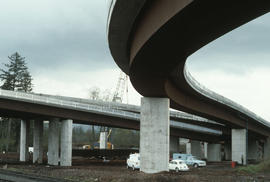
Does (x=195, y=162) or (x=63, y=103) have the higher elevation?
(x=63, y=103)

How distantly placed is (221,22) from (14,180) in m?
17.4

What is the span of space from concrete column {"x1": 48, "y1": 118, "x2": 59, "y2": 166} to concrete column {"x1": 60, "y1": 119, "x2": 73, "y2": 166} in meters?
2.20

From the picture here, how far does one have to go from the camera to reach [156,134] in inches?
1400

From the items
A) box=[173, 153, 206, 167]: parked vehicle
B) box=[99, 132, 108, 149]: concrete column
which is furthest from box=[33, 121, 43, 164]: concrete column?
box=[99, 132, 108, 149]: concrete column

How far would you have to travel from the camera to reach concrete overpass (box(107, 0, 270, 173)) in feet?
45.5

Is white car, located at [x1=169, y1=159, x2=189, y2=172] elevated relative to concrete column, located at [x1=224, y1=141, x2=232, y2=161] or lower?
elevated

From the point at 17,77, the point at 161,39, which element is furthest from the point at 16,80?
the point at 161,39

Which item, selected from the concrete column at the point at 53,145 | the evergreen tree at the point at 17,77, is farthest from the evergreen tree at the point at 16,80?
the concrete column at the point at 53,145

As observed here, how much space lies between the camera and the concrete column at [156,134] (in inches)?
1398

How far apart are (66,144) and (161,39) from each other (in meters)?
44.7

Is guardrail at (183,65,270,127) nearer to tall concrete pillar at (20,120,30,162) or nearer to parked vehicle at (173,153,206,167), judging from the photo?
parked vehicle at (173,153,206,167)

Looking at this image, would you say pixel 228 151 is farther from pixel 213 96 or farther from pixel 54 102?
pixel 54 102

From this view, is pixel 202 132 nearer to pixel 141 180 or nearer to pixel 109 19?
pixel 141 180

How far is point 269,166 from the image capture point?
41188mm
